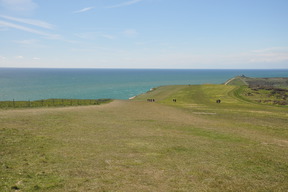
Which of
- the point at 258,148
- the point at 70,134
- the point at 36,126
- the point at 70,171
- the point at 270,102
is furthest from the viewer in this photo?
the point at 270,102

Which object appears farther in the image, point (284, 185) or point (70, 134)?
point (70, 134)

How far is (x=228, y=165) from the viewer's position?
16.2 m

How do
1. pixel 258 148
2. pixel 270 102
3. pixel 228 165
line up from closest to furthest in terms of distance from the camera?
pixel 228 165 < pixel 258 148 < pixel 270 102

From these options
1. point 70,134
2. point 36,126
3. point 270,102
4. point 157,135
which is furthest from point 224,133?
point 270,102

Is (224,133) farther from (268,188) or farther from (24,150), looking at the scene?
(24,150)

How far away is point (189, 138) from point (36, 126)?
19688mm

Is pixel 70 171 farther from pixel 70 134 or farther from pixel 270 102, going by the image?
pixel 270 102

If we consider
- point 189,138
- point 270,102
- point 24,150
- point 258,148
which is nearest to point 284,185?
point 258,148

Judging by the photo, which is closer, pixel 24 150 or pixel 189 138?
pixel 24 150

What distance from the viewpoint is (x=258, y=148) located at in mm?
21297

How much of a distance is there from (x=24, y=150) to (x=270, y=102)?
6903 centimetres

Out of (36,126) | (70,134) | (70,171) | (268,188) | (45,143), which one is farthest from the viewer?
(36,126)

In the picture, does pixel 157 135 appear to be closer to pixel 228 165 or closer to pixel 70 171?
pixel 228 165

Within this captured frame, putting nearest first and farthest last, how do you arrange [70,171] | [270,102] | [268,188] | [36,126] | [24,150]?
1. [268,188]
2. [70,171]
3. [24,150]
4. [36,126]
5. [270,102]
